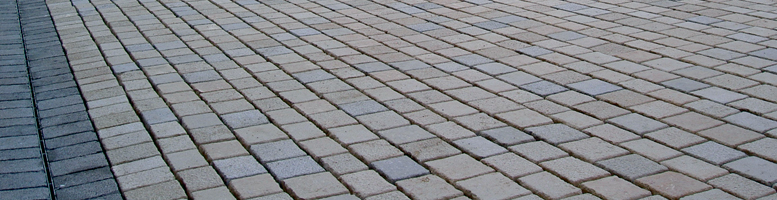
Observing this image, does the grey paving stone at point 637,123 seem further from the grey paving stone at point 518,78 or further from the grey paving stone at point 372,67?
the grey paving stone at point 372,67

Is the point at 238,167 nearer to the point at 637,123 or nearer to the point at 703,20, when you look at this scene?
the point at 637,123

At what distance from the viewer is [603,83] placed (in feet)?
16.9

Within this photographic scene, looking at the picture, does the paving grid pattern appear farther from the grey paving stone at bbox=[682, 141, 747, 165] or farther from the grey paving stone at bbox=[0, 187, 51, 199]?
Result: the grey paving stone at bbox=[682, 141, 747, 165]

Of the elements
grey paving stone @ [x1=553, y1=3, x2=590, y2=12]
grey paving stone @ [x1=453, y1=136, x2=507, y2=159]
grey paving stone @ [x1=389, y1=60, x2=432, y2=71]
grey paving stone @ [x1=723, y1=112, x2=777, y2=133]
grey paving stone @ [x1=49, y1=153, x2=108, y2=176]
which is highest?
grey paving stone @ [x1=723, y1=112, x2=777, y2=133]

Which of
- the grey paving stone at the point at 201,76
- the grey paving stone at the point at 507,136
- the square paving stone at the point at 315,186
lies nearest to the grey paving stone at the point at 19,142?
the grey paving stone at the point at 201,76

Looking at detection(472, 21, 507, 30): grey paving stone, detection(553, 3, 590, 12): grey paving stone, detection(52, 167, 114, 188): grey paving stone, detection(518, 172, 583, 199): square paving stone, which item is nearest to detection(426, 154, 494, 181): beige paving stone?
detection(518, 172, 583, 199): square paving stone

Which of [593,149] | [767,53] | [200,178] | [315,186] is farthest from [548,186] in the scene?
[767,53]

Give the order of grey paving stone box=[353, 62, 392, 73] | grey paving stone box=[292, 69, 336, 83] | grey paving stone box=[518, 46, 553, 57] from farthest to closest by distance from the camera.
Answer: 1. grey paving stone box=[518, 46, 553, 57]
2. grey paving stone box=[353, 62, 392, 73]
3. grey paving stone box=[292, 69, 336, 83]

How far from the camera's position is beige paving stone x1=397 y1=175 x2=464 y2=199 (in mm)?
3504

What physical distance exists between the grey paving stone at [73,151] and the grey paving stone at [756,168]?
121 inches

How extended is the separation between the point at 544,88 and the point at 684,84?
0.86 metres

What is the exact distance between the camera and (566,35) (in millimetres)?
6449

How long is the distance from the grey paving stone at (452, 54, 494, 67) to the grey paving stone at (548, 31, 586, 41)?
0.84 metres

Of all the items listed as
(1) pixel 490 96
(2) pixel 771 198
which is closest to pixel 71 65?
(1) pixel 490 96
